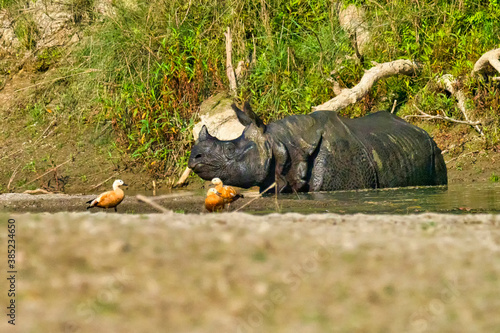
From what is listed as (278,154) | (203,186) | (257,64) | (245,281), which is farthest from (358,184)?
(245,281)

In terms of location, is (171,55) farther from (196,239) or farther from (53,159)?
(196,239)

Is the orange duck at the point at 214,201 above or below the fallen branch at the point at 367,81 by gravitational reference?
below

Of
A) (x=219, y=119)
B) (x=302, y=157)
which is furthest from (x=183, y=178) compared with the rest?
(x=302, y=157)

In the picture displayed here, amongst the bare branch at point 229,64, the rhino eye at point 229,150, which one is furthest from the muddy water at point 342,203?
the bare branch at point 229,64

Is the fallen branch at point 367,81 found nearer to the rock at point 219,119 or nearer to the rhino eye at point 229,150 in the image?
the rock at point 219,119

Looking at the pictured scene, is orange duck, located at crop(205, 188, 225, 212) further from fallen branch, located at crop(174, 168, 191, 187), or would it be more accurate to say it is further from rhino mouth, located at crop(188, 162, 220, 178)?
fallen branch, located at crop(174, 168, 191, 187)

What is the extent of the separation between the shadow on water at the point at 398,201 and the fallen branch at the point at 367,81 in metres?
2.41

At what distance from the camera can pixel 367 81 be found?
10367 mm

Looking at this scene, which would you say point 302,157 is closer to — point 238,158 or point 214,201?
point 238,158

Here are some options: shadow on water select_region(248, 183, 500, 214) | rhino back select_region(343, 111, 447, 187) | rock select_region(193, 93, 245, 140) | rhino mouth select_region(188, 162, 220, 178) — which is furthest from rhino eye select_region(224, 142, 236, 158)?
rock select_region(193, 93, 245, 140)

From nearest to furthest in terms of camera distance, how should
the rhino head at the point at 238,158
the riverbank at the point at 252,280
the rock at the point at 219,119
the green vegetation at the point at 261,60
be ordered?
the riverbank at the point at 252,280
the rhino head at the point at 238,158
the rock at the point at 219,119
the green vegetation at the point at 261,60

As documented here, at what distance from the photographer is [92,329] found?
2.20m

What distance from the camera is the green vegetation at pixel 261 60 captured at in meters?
10.8

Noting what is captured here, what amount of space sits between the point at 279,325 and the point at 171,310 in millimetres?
→ 361
